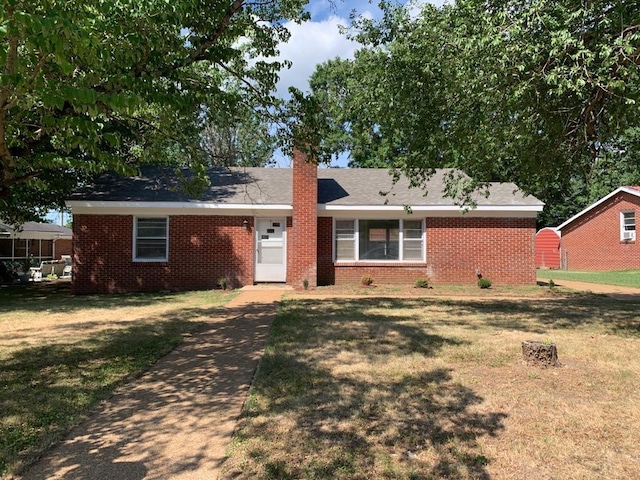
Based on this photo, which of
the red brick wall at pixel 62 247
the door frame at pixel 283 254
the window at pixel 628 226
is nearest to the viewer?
the door frame at pixel 283 254

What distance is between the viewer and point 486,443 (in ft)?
11.5

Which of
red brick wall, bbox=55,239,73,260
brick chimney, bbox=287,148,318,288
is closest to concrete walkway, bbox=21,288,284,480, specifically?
brick chimney, bbox=287,148,318,288

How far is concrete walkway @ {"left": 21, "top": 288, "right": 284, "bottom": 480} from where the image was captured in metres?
3.20

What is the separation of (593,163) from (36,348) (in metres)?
10.2

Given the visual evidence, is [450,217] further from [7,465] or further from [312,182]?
[7,465]

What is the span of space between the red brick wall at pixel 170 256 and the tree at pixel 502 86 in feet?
21.2

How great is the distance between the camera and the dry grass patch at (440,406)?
126 inches

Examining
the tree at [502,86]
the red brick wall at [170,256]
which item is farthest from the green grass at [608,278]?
the red brick wall at [170,256]

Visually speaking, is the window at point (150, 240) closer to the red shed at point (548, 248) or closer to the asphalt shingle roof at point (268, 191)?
the asphalt shingle roof at point (268, 191)

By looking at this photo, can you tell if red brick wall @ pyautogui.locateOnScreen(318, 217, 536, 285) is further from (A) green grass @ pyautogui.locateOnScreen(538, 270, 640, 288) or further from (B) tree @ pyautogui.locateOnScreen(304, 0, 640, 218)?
(B) tree @ pyautogui.locateOnScreen(304, 0, 640, 218)

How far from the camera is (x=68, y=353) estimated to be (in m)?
6.41

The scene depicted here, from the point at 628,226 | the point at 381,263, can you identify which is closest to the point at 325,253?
the point at 381,263

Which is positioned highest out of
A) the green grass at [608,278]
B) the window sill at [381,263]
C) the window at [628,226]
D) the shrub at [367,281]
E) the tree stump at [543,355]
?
the window at [628,226]

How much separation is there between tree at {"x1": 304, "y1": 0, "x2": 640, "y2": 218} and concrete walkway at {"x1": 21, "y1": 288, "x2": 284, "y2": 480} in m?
5.14
